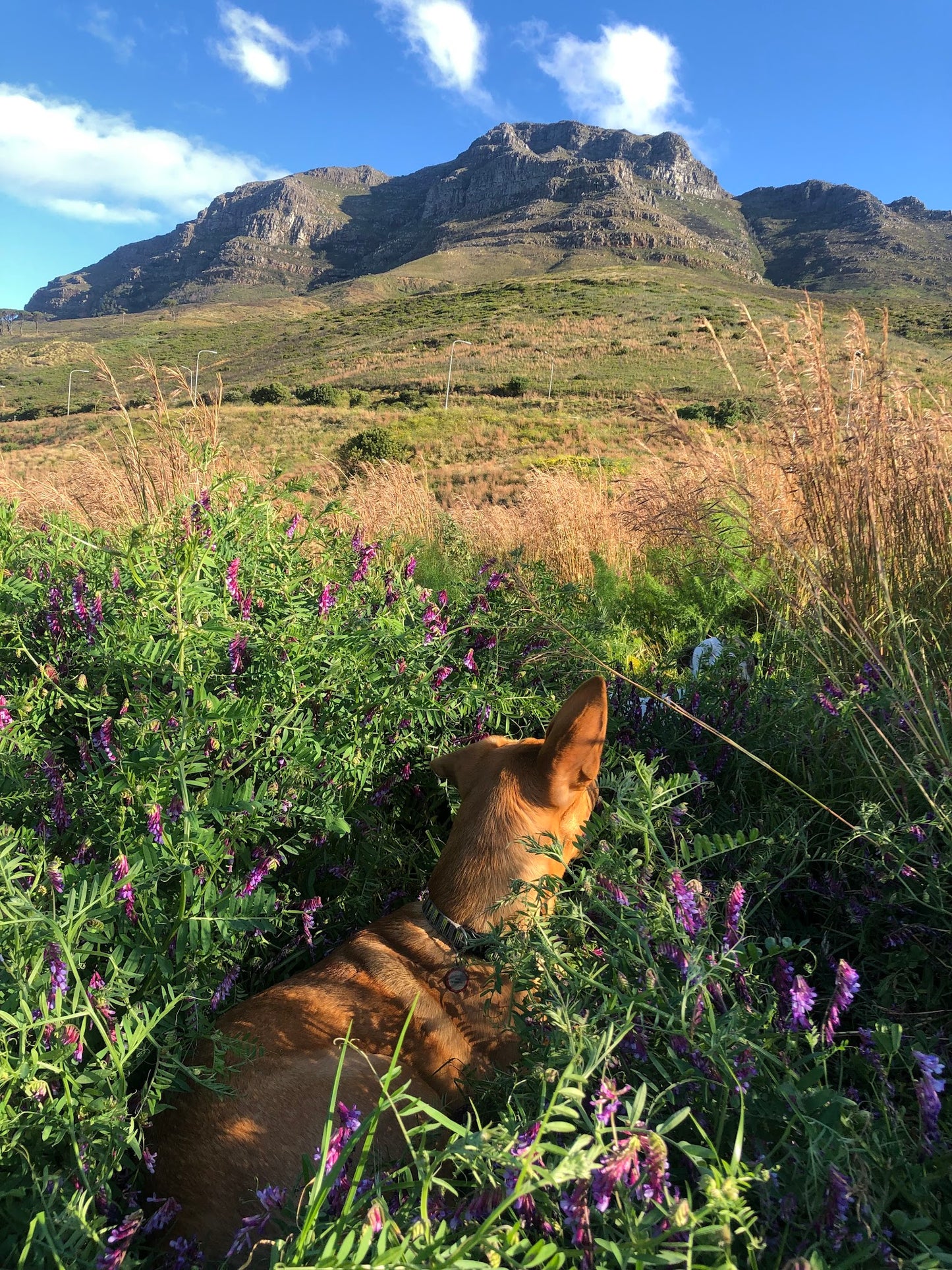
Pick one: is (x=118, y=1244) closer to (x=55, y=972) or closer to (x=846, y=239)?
(x=55, y=972)

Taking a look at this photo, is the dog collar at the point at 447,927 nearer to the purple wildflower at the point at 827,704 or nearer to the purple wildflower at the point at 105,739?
the purple wildflower at the point at 105,739

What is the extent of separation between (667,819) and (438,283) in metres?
121

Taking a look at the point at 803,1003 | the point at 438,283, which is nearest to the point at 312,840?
the point at 803,1003

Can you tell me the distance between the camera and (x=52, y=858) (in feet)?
6.03

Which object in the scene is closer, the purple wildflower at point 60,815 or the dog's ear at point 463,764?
the purple wildflower at point 60,815

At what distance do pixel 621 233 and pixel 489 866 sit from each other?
14296 cm

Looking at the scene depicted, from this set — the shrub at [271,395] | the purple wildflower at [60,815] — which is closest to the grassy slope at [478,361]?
the purple wildflower at [60,815]

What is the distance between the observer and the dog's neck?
1.91 metres

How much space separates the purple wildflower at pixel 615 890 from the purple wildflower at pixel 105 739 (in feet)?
3.92

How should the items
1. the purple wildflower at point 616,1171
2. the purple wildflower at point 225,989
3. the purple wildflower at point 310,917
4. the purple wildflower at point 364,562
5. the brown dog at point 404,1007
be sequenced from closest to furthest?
the purple wildflower at point 616,1171, the brown dog at point 404,1007, the purple wildflower at point 225,989, the purple wildflower at point 310,917, the purple wildflower at point 364,562

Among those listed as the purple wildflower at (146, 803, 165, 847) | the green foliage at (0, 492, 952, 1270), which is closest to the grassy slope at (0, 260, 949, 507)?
the green foliage at (0, 492, 952, 1270)

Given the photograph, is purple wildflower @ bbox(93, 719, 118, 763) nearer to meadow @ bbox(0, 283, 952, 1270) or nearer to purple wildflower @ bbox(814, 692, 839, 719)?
meadow @ bbox(0, 283, 952, 1270)

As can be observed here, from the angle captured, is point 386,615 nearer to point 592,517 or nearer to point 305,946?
point 305,946

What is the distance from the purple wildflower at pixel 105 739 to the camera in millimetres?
1770
